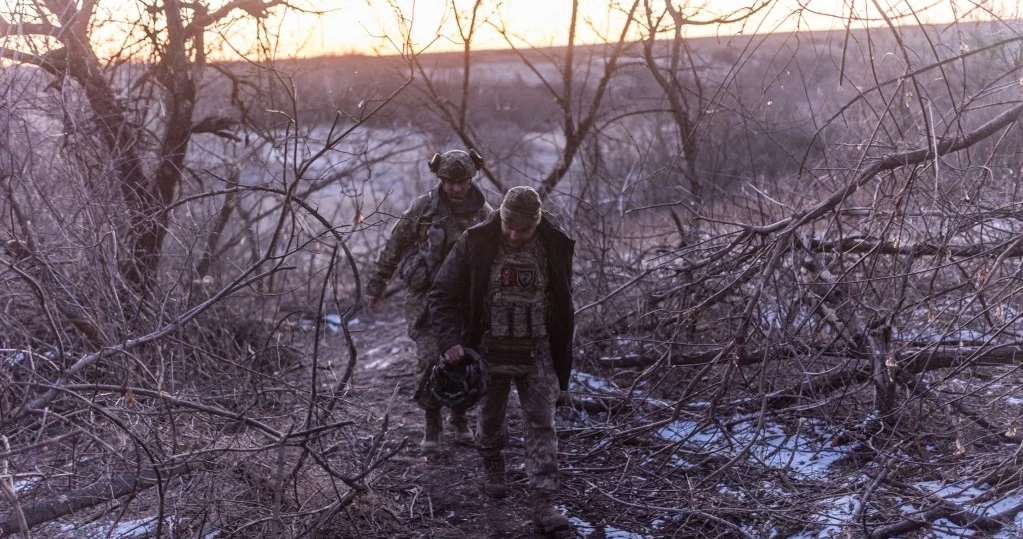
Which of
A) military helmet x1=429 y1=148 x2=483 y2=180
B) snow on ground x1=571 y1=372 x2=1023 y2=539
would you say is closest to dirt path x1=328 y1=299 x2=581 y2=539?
snow on ground x1=571 y1=372 x2=1023 y2=539

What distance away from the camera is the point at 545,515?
4.65 m

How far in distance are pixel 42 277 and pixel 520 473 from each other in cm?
279

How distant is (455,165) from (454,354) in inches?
56.2

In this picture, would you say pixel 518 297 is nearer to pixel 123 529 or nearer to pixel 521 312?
pixel 521 312

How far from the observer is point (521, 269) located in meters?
4.73

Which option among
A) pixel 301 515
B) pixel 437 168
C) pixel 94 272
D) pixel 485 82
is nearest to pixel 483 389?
pixel 301 515

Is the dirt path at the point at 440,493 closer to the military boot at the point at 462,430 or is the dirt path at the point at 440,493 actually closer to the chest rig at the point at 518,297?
the military boot at the point at 462,430

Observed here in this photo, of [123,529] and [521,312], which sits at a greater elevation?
[521,312]

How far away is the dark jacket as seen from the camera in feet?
15.5

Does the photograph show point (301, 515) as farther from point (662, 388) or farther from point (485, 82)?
point (485, 82)

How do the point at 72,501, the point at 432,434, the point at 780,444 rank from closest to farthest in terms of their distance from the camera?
the point at 72,501
the point at 780,444
the point at 432,434

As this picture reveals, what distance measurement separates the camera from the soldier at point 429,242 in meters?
5.73

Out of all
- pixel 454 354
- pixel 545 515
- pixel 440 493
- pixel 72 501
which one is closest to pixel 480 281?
pixel 454 354

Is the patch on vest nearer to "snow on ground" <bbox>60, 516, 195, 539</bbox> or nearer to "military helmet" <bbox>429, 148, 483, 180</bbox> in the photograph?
"military helmet" <bbox>429, 148, 483, 180</bbox>
